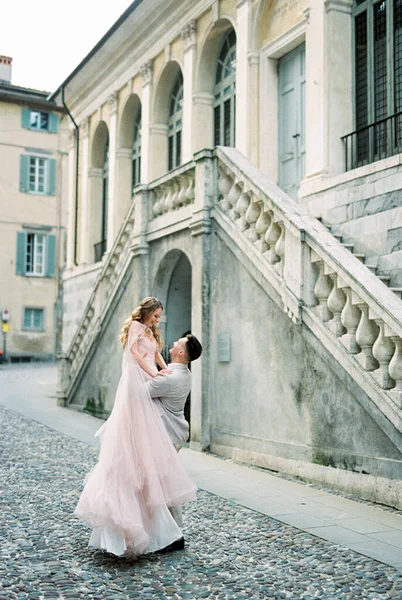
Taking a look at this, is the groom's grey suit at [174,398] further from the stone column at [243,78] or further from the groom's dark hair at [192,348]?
the stone column at [243,78]

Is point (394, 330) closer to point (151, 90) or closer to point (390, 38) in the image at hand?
point (390, 38)

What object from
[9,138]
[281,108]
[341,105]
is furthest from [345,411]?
[9,138]

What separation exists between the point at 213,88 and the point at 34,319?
2125 centimetres

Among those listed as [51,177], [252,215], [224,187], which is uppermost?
[51,177]

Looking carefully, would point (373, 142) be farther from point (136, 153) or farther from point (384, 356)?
point (136, 153)

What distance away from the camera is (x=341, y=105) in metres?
12.4

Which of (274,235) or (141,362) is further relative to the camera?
(274,235)

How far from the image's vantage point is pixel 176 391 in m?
6.18

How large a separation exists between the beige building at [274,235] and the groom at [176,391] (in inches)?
88.7

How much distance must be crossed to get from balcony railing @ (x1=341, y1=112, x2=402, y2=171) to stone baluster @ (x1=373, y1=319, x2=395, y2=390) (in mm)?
4562

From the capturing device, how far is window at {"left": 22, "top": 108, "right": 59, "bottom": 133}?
120 feet

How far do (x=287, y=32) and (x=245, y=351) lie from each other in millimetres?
6675

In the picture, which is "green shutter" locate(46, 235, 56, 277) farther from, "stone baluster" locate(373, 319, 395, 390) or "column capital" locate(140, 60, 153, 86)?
"stone baluster" locate(373, 319, 395, 390)

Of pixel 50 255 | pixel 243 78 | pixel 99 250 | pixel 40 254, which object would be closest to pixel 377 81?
pixel 243 78
